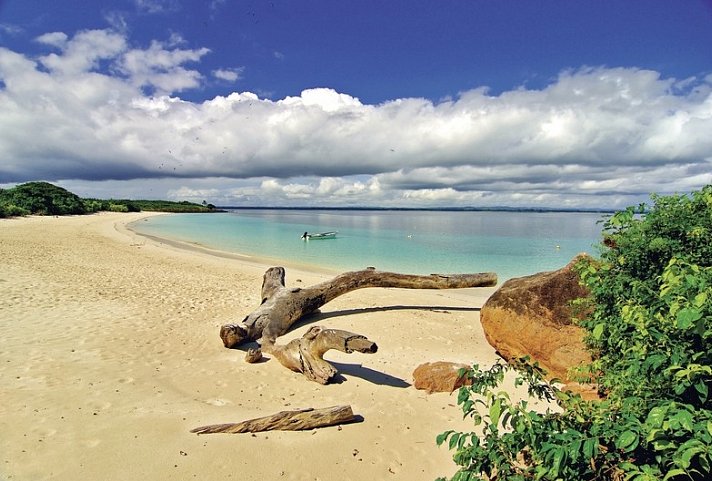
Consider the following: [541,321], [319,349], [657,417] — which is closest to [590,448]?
[657,417]

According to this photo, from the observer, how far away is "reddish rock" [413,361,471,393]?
6602 mm

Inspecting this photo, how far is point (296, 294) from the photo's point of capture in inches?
432

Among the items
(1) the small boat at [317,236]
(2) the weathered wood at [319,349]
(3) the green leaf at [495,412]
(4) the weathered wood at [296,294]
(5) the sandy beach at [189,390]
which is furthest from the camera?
(1) the small boat at [317,236]

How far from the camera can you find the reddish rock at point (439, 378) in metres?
6.60

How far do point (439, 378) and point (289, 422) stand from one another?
2.78 meters

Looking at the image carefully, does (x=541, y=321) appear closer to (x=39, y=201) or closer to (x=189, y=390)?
(x=189, y=390)

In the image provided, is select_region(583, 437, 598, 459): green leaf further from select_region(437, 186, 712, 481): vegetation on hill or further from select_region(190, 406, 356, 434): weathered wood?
select_region(190, 406, 356, 434): weathered wood

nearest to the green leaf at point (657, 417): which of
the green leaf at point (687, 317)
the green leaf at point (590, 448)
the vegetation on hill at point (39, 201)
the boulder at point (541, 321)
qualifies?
the green leaf at point (590, 448)

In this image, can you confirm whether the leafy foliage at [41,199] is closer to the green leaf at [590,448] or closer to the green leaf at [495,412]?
the green leaf at [495,412]

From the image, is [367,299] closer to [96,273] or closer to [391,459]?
[391,459]

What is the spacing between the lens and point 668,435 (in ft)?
6.72

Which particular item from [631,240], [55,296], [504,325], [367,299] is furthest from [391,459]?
[55,296]

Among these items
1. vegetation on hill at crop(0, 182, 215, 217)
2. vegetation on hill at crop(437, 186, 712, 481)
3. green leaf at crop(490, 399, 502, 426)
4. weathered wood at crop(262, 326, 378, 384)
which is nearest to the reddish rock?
weathered wood at crop(262, 326, 378, 384)

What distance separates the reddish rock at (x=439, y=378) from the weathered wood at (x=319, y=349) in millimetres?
1100
